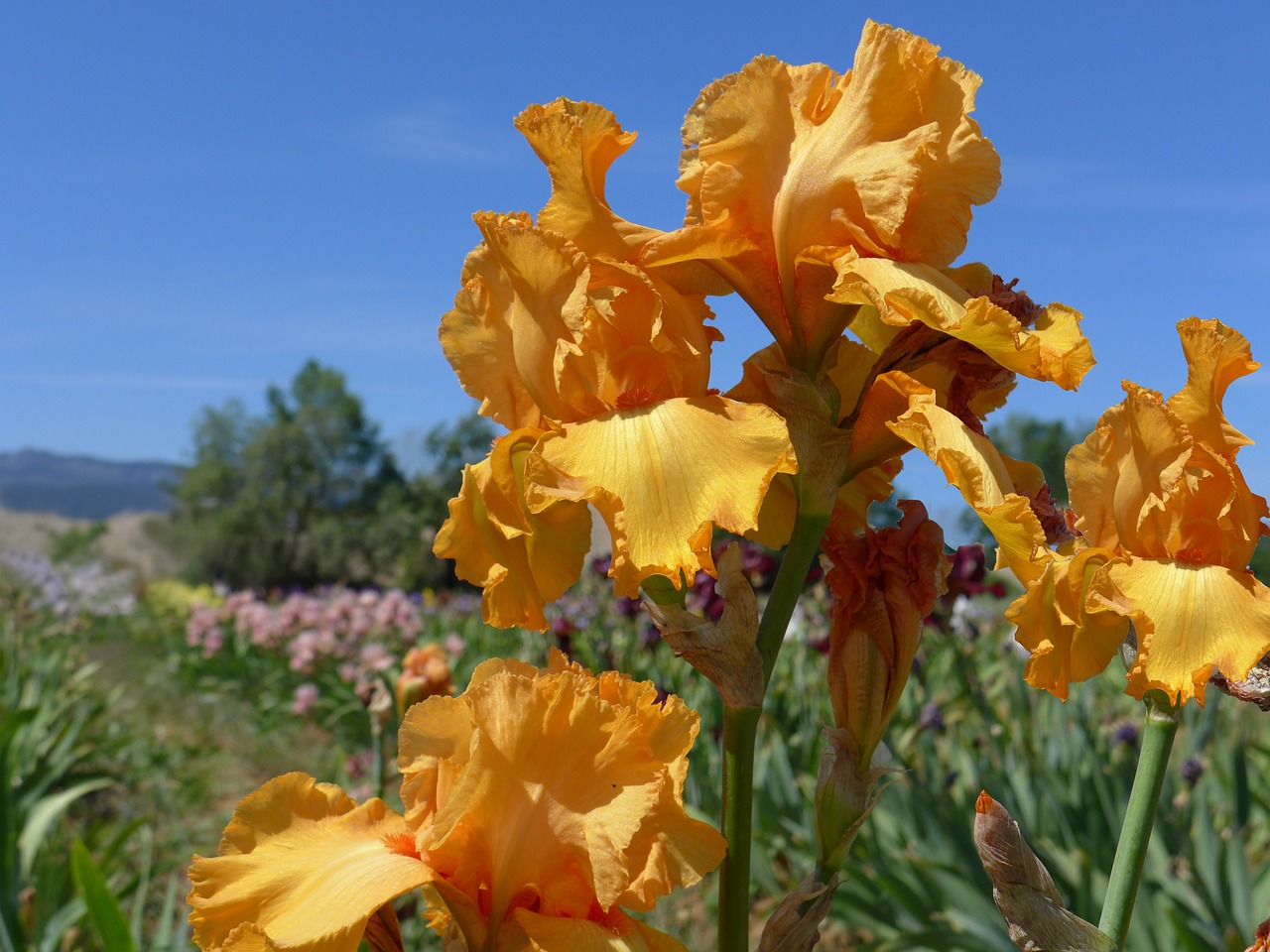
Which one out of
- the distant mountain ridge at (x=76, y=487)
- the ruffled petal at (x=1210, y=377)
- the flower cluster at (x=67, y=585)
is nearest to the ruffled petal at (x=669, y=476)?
the ruffled petal at (x=1210, y=377)

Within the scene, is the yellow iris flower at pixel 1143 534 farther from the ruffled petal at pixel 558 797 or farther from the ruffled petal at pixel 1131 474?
the ruffled petal at pixel 558 797

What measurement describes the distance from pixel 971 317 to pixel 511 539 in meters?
0.46

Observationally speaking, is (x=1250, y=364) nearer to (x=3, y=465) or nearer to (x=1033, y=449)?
(x=1033, y=449)

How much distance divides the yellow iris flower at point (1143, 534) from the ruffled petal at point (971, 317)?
0.23 ft

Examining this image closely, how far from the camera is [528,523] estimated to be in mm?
911

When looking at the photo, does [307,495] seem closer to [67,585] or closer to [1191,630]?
[67,585]

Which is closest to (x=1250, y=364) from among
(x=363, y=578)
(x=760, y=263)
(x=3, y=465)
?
(x=760, y=263)

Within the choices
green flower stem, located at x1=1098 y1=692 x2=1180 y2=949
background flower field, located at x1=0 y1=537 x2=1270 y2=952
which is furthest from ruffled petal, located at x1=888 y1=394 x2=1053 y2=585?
background flower field, located at x1=0 y1=537 x2=1270 y2=952

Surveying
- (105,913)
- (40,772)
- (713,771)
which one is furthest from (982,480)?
(40,772)

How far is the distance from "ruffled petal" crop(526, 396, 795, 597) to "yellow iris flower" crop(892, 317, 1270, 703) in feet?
0.43

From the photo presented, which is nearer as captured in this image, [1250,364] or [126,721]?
[1250,364]

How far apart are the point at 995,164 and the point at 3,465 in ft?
743

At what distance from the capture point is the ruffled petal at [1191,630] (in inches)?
33.7

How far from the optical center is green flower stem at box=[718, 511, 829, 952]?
89 centimetres
